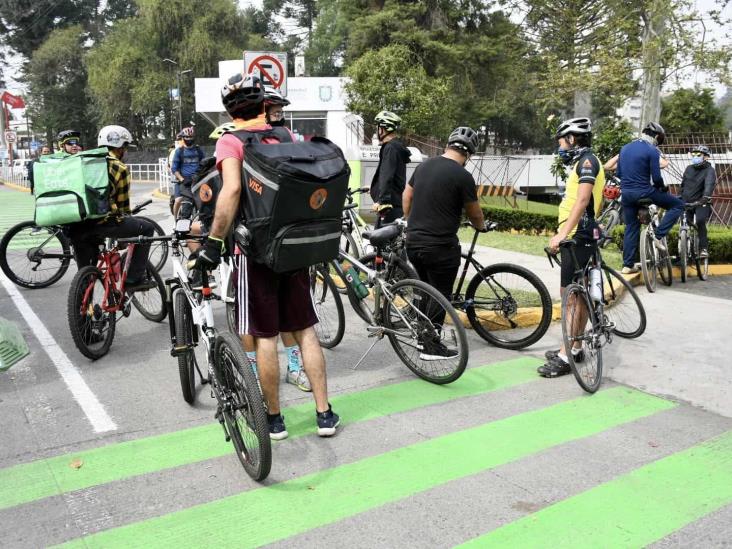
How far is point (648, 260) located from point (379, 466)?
230 inches

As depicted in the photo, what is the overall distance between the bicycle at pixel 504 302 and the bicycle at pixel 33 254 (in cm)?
397

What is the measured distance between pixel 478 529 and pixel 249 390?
130cm

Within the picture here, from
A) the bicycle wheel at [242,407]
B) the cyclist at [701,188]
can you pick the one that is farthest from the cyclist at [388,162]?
the cyclist at [701,188]

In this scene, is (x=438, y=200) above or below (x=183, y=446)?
above

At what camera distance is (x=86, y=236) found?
6.09 m

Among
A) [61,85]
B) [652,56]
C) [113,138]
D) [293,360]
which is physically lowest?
[293,360]

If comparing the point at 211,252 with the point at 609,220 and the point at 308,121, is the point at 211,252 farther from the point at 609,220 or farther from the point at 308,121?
the point at 308,121

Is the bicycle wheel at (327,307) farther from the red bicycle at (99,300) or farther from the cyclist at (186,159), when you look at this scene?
the cyclist at (186,159)

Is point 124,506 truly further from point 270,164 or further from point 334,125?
point 334,125

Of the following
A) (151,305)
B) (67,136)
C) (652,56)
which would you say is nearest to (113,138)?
(151,305)

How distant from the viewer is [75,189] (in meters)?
5.91

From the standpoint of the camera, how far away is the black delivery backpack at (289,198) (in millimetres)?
3566

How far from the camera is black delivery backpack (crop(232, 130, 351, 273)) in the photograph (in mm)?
3566

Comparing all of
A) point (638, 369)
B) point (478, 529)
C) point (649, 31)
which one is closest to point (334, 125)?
point (649, 31)
